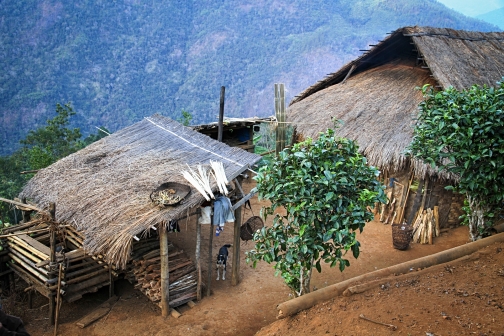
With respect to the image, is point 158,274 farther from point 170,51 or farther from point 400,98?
point 170,51

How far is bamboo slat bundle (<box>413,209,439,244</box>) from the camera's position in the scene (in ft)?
31.7

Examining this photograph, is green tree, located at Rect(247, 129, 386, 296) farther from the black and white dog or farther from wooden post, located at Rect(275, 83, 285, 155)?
wooden post, located at Rect(275, 83, 285, 155)

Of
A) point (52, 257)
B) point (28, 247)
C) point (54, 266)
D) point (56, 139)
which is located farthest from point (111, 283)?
point (56, 139)

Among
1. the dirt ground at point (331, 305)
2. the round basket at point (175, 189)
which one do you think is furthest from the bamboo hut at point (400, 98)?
the round basket at point (175, 189)

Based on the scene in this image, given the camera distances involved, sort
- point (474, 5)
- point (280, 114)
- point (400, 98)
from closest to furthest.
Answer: point (400, 98), point (280, 114), point (474, 5)

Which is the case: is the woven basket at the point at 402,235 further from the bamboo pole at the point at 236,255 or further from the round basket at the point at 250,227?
the bamboo pole at the point at 236,255

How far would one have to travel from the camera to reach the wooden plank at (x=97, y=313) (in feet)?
23.4

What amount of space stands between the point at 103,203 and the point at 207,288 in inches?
102

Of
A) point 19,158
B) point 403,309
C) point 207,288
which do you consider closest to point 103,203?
point 207,288

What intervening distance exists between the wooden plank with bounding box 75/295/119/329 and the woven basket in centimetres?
628

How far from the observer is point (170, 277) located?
7219 millimetres

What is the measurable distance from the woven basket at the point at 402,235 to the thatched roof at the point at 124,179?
3773mm

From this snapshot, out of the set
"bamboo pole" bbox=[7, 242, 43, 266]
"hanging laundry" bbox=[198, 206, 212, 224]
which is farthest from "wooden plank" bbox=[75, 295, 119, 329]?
"hanging laundry" bbox=[198, 206, 212, 224]

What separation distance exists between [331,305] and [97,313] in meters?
4.74
